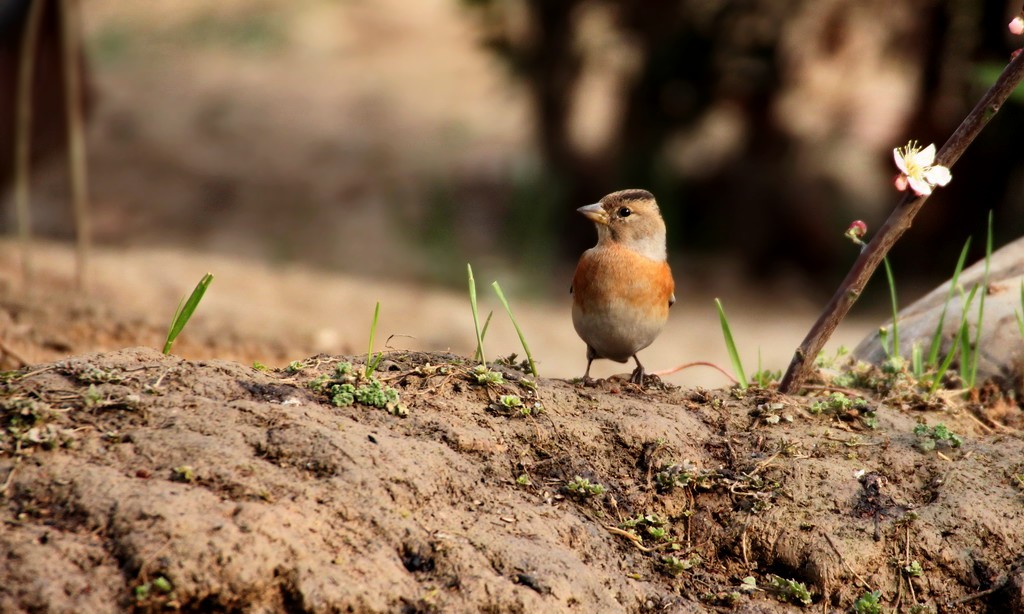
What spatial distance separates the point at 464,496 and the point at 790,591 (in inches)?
32.1

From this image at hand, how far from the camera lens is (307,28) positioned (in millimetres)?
14875

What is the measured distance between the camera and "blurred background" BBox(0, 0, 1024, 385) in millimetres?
8688

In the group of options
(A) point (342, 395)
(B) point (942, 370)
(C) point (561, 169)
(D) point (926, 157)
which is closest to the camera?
(A) point (342, 395)

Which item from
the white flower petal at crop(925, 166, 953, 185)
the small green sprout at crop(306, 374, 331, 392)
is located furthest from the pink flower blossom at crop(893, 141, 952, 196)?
the small green sprout at crop(306, 374, 331, 392)

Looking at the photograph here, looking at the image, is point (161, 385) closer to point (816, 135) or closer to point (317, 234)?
point (317, 234)

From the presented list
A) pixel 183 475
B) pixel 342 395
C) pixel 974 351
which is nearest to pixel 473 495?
pixel 342 395

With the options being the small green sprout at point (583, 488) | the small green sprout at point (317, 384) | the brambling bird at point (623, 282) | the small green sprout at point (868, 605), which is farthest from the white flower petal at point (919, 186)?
the small green sprout at point (317, 384)

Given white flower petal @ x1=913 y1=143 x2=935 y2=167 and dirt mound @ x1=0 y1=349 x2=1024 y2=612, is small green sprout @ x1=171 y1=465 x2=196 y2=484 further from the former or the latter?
white flower petal @ x1=913 y1=143 x2=935 y2=167

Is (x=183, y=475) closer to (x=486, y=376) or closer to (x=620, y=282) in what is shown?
(x=486, y=376)

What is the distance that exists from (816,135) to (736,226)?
1.13m

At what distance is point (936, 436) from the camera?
A: 10.4 feet

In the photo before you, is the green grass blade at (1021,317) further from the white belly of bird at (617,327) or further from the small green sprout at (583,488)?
the small green sprout at (583,488)

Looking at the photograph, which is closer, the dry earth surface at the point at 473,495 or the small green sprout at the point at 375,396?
the dry earth surface at the point at 473,495

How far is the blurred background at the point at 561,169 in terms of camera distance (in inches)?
342
